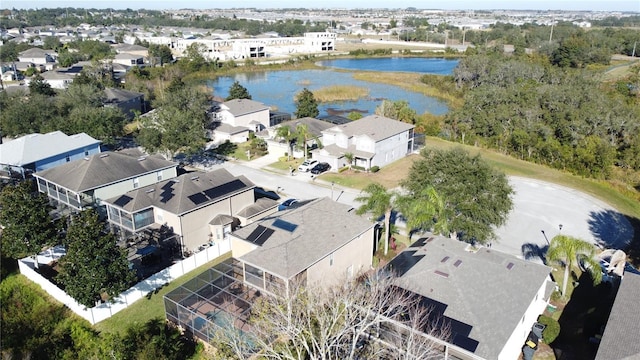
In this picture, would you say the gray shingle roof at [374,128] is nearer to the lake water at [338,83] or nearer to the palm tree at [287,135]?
the palm tree at [287,135]

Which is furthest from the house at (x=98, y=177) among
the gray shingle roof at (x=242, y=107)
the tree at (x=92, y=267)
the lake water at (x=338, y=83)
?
the lake water at (x=338, y=83)

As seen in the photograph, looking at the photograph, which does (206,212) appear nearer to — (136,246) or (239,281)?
(136,246)

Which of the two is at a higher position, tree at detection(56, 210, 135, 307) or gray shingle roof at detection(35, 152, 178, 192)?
gray shingle roof at detection(35, 152, 178, 192)

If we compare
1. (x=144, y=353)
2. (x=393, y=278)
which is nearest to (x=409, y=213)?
(x=393, y=278)

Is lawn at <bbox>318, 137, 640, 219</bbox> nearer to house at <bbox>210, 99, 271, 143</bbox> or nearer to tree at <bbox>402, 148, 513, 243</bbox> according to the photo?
tree at <bbox>402, 148, 513, 243</bbox>

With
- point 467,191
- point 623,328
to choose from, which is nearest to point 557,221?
point 467,191

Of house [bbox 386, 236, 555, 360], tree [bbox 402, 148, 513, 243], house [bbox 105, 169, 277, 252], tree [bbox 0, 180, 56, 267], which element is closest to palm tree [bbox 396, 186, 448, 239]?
tree [bbox 402, 148, 513, 243]
